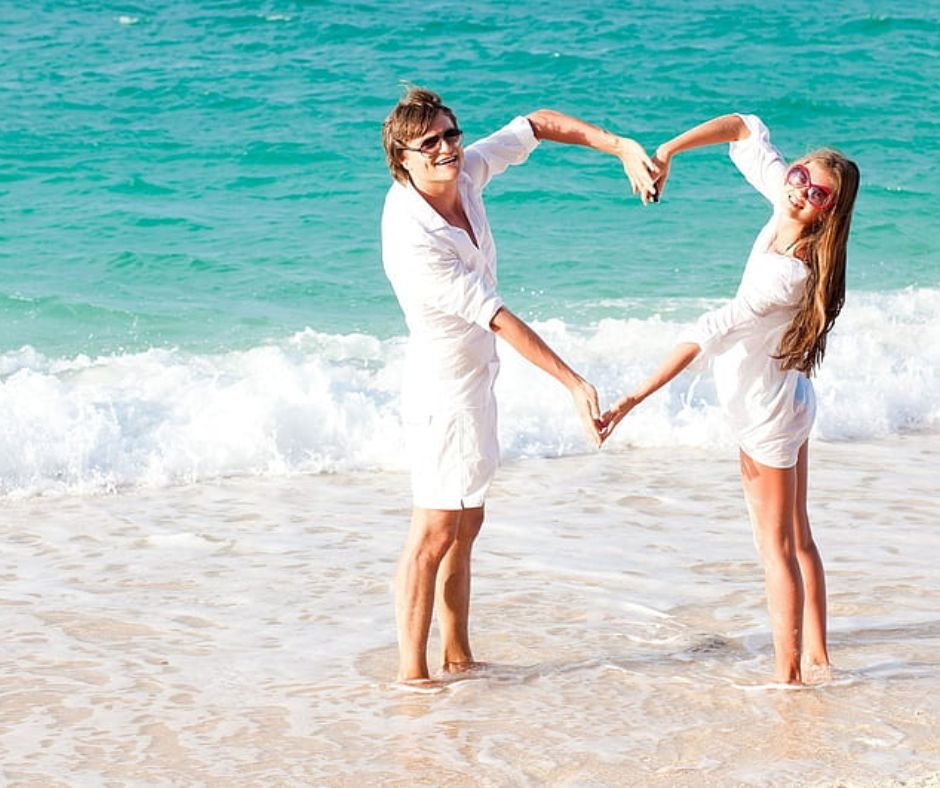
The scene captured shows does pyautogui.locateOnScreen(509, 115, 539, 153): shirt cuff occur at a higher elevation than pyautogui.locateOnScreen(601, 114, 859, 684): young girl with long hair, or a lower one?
higher

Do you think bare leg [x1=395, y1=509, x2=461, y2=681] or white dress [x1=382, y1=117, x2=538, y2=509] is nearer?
white dress [x1=382, y1=117, x2=538, y2=509]

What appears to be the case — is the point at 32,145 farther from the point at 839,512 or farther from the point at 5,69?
the point at 839,512

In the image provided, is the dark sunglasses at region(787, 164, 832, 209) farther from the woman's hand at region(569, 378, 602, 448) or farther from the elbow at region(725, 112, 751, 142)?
the woman's hand at region(569, 378, 602, 448)

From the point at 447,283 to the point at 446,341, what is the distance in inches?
9.6

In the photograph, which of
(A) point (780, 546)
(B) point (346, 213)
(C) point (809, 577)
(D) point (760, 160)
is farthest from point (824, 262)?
(B) point (346, 213)

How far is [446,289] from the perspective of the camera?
15.1 ft

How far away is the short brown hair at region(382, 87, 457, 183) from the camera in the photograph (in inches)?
185

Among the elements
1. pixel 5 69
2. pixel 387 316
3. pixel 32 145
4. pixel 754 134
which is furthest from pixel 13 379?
pixel 5 69

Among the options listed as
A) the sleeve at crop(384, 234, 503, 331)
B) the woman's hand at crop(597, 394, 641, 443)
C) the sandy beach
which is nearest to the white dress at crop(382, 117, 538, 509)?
the sleeve at crop(384, 234, 503, 331)

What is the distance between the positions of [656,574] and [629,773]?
1942 millimetres

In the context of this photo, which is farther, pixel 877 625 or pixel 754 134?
pixel 877 625

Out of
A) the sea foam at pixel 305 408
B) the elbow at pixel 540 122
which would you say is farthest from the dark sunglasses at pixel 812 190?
the sea foam at pixel 305 408

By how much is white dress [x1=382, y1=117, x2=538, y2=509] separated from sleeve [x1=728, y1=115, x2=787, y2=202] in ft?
2.86

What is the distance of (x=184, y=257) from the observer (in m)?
13.3
